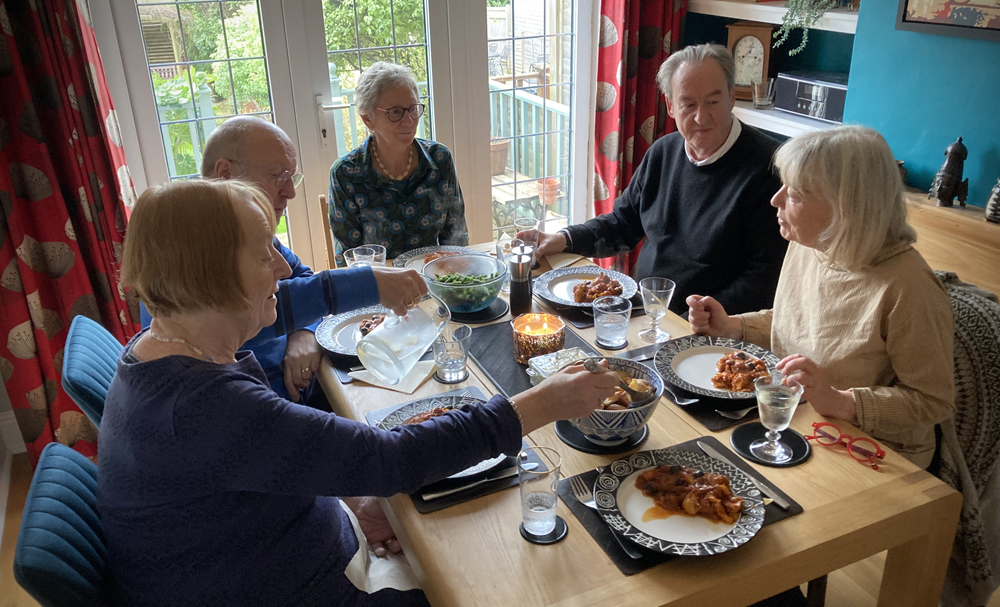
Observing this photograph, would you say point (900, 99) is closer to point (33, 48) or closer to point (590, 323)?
point (590, 323)

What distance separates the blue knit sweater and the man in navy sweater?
4.15ft

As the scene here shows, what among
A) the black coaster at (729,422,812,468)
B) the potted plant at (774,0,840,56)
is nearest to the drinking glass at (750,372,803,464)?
the black coaster at (729,422,812,468)

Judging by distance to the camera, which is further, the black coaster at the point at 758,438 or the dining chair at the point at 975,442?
the dining chair at the point at 975,442

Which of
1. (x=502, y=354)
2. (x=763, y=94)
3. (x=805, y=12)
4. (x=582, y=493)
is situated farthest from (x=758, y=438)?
(x=763, y=94)

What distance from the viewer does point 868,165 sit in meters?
1.54

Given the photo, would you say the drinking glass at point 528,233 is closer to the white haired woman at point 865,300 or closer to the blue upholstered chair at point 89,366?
the white haired woman at point 865,300

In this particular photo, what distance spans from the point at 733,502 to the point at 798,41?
2.84m

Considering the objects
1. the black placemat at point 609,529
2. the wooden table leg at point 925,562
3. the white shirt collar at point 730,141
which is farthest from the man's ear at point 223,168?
the wooden table leg at point 925,562

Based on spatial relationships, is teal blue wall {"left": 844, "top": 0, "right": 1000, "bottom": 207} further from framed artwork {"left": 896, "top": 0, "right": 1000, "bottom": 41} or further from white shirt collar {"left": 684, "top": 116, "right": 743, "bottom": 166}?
white shirt collar {"left": 684, "top": 116, "right": 743, "bottom": 166}

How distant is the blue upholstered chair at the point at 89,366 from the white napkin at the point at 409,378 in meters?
0.54

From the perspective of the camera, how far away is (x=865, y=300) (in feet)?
5.18

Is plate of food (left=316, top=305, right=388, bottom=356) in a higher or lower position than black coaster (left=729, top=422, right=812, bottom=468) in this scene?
higher

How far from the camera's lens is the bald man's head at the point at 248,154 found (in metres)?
1.88

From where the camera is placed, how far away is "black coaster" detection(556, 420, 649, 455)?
55.6 inches
